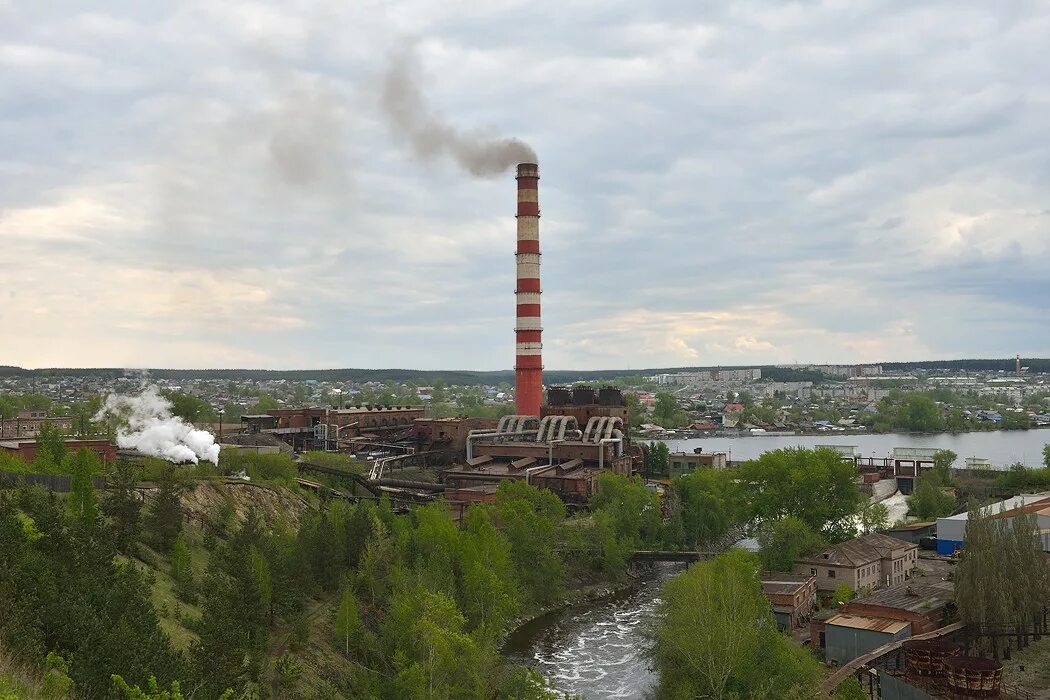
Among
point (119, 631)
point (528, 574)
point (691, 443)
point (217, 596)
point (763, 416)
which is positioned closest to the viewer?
point (119, 631)

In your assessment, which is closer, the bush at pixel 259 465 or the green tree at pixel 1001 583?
the green tree at pixel 1001 583

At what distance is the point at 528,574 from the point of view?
3622cm

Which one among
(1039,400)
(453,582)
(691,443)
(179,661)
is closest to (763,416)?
(691,443)

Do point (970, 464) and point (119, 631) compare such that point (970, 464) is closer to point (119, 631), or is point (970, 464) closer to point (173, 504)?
point (173, 504)

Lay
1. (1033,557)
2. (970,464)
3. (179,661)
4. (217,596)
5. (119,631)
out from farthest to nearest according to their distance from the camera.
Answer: (970,464), (1033,557), (217,596), (179,661), (119,631)

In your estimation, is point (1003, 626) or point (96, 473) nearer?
point (1003, 626)

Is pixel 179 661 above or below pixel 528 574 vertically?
above

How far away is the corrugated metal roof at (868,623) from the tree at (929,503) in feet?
81.0

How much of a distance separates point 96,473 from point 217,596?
12.7 meters

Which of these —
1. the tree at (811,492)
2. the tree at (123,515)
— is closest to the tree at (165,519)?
the tree at (123,515)

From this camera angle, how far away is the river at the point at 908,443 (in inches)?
3898

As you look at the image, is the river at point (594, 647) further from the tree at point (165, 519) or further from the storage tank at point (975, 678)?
the tree at point (165, 519)

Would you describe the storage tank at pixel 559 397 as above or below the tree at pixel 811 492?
above

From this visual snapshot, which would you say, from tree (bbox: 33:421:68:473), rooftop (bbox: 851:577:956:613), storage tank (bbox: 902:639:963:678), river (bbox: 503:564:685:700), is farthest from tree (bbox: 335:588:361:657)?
rooftop (bbox: 851:577:956:613)
